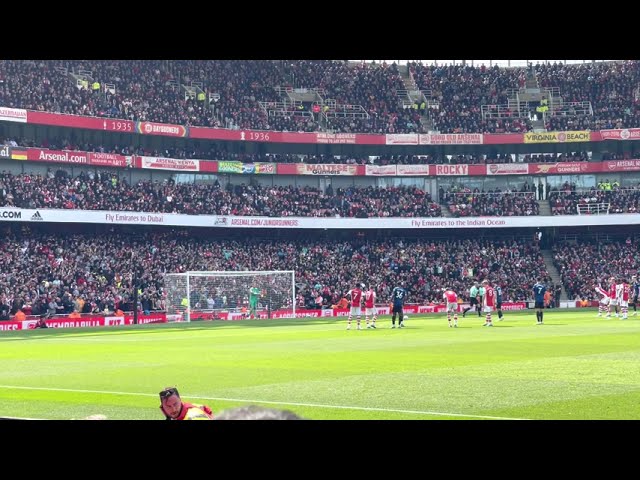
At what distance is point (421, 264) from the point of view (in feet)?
247

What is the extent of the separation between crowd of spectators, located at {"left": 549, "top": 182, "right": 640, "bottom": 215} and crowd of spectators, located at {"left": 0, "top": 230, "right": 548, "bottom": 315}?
4.17 m

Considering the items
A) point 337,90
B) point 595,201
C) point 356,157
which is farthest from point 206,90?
point 595,201

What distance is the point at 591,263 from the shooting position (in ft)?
249

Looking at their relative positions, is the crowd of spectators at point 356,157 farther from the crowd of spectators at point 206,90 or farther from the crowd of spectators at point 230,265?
the crowd of spectators at point 230,265

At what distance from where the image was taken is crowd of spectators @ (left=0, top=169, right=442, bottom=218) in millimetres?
64562

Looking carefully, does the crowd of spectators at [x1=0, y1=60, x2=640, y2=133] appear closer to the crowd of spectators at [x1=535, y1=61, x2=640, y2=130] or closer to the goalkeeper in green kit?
the crowd of spectators at [x1=535, y1=61, x2=640, y2=130]

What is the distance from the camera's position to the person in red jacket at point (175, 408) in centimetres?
1083

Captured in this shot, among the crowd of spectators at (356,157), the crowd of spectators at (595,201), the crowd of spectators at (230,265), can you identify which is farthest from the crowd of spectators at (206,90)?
the crowd of spectators at (595,201)

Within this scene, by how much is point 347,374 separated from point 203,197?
5275 cm

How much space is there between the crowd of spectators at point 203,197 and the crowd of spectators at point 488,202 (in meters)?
1.60

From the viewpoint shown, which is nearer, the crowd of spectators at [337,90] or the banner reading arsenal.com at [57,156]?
the banner reading arsenal.com at [57,156]

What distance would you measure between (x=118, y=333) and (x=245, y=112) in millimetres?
38074
